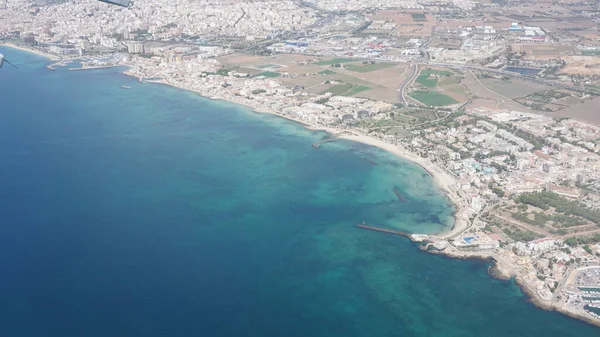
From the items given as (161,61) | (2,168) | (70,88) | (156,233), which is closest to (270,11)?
(161,61)

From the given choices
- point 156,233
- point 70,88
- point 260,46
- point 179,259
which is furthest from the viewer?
point 260,46

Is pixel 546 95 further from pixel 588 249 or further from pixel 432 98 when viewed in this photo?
pixel 588 249

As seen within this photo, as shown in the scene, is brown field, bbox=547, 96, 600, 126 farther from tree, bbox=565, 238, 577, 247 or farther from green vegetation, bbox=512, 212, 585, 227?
tree, bbox=565, 238, 577, 247

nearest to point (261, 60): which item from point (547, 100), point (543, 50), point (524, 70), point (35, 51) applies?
point (524, 70)

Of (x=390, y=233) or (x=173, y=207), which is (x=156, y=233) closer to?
(x=173, y=207)

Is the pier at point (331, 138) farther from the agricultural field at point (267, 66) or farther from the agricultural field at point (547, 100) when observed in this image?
A: the agricultural field at point (267, 66)

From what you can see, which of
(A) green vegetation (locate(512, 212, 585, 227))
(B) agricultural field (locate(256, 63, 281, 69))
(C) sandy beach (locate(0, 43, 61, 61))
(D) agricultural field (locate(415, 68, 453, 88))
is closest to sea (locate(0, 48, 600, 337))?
(A) green vegetation (locate(512, 212, 585, 227))

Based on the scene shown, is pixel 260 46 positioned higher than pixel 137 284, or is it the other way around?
pixel 260 46
